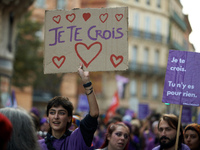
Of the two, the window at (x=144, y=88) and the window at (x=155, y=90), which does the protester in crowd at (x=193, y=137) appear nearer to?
the window at (x=144, y=88)

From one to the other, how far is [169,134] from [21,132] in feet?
8.81

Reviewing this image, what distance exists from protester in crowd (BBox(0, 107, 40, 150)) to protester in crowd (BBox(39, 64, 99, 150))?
107 centimetres

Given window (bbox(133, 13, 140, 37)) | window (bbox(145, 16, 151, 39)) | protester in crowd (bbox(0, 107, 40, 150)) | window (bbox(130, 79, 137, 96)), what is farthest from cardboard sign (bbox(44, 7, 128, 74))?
window (bbox(145, 16, 151, 39))

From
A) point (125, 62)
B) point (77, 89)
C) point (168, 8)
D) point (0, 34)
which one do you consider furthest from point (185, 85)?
point (168, 8)

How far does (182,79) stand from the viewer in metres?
5.77

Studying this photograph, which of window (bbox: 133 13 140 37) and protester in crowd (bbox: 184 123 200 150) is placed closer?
protester in crowd (bbox: 184 123 200 150)

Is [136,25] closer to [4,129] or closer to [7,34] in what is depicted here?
[7,34]

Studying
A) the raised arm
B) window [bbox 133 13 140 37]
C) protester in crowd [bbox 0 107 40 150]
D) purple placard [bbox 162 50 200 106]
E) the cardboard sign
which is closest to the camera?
protester in crowd [bbox 0 107 40 150]

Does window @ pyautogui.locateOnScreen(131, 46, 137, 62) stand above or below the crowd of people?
above

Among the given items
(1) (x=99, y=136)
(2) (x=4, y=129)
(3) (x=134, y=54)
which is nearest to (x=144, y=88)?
(3) (x=134, y=54)

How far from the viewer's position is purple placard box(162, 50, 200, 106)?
18.7ft

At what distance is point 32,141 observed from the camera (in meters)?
3.30

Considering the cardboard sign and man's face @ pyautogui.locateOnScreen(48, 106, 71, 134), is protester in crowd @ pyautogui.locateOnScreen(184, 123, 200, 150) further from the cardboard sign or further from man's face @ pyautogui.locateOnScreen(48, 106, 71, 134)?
man's face @ pyautogui.locateOnScreen(48, 106, 71, 134)

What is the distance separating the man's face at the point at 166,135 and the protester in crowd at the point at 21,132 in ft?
8.02
